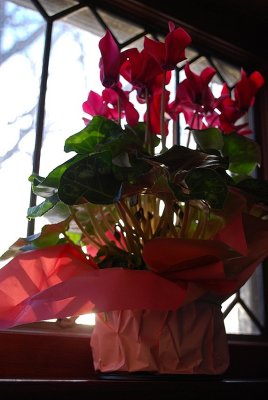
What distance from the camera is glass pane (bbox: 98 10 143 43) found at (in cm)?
110

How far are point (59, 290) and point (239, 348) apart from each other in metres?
0.52

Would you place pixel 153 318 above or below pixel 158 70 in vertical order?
below

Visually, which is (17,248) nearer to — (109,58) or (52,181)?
(52,181)

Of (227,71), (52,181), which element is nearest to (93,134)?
(52,181)

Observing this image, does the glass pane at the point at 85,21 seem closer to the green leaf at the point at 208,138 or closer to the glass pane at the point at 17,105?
the glass pane at the point at 17,105

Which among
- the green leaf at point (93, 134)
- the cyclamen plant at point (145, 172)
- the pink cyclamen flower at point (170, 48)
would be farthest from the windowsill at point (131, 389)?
the pink cyclamen flower at point (170, 48)

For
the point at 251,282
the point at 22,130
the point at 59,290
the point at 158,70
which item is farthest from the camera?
the point at 251,282

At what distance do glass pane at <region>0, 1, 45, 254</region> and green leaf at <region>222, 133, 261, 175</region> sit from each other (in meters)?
0.36

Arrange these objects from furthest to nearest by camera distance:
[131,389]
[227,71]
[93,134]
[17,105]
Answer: [227,71], [17,105], [93,134], [131,389]

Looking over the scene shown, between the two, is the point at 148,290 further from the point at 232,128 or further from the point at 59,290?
the point at 232,128

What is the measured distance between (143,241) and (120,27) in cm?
65

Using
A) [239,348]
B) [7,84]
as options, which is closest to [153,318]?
[239,348]

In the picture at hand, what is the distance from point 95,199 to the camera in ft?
1.87

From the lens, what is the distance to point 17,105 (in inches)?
36.0
